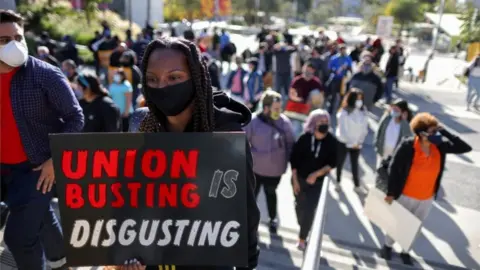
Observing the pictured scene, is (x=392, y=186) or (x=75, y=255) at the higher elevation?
(x=75, y=255)

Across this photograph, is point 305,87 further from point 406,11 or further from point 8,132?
point 406,11

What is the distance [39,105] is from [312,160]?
2.80 m

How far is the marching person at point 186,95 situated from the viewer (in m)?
1.68

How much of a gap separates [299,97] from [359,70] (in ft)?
7.12

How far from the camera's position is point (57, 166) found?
162cm

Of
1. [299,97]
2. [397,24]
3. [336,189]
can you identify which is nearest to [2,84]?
[336,189]

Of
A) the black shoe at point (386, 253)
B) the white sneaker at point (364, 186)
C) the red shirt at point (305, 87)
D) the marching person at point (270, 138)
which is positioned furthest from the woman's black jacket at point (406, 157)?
the red shirt at point (305, 87)

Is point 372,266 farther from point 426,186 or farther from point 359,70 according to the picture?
point 359,70

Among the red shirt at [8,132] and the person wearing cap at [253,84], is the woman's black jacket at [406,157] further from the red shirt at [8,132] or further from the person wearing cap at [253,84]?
the person wearing cap at [253,84]

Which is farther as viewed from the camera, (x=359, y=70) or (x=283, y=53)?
(x=283, y=53)

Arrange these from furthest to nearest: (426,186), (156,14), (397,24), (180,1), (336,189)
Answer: (397,24) → (180,1) → (156,14) → (336,189) → (426,186)

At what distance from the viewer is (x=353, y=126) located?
20.1 ft

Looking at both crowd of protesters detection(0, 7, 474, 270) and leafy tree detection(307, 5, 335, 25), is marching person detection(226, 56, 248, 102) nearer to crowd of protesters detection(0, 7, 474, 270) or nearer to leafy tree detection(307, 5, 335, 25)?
crowd of protesters detection(0, 7, 474, 270)

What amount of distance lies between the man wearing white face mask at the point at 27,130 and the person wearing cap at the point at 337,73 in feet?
26.9
